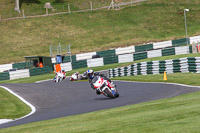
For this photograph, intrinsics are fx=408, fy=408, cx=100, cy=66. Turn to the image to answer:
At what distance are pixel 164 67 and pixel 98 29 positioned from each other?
109 ft

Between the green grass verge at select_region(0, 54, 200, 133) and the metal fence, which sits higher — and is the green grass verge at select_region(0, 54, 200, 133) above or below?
below

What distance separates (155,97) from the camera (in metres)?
14.7

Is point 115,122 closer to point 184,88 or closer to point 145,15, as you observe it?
point 184,88

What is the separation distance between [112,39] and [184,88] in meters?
37.3

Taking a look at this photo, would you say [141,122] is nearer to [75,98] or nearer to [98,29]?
[75,98]

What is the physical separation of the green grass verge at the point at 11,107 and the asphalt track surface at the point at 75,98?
0.49 m

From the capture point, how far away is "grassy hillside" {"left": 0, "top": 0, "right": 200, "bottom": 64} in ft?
169

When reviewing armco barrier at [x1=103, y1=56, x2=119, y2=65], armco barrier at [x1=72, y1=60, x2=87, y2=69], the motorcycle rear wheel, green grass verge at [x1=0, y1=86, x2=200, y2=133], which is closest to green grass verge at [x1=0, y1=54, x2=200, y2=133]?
green grass verge at [x1=0, y1=86, x2=200, y2=133]

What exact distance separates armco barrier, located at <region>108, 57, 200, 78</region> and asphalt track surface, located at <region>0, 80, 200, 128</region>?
14.5 feet

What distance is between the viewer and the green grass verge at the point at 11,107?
13.9m

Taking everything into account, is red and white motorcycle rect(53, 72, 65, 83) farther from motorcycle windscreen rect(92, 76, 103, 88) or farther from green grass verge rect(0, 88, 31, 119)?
motorcycle windscreen rect(92, 76, 103, 88)

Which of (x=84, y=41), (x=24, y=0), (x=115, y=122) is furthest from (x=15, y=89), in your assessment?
(x=24, y=0)

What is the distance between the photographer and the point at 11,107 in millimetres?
15523

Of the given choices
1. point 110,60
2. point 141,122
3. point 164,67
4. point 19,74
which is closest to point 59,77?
point 164,67
